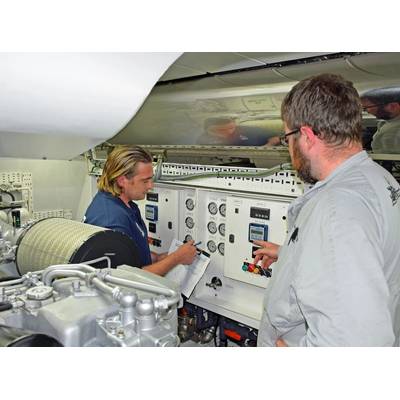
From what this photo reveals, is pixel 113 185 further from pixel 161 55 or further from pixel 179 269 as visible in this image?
pixel 161 55

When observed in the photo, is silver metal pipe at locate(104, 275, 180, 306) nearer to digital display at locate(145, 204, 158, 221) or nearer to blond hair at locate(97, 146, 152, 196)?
blond hair at locate(97, 146, 152, 196)

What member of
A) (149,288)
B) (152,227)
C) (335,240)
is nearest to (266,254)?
(335,240)

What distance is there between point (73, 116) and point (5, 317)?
520mm

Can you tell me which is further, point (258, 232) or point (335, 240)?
point (258, 232)

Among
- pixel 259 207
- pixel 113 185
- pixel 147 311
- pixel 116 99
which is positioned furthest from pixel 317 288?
pixel 113 185

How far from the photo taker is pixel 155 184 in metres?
2.68

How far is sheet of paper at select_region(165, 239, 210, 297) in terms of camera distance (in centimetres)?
237

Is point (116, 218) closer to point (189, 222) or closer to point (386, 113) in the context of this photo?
point (189, 222)

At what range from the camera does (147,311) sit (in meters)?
0.81

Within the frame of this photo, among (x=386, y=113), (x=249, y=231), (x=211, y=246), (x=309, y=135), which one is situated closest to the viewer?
(x=309, y=135)

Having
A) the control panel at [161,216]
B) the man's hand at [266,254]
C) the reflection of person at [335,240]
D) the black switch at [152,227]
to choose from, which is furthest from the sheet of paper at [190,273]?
the reflection of person at [335,240]

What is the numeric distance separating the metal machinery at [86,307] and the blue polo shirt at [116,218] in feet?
2.41

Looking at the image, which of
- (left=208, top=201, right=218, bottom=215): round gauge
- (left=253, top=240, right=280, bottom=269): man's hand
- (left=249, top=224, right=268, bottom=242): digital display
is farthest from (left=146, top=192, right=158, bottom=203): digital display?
(left=253, top=240, right=280, bottom=269): man's hand

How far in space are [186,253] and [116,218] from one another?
1.80ft
